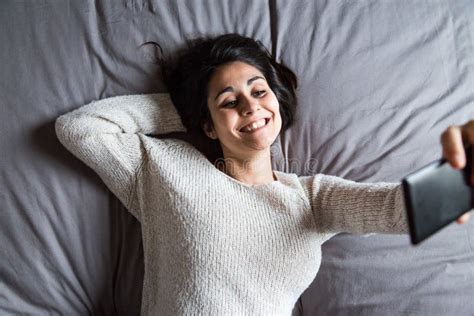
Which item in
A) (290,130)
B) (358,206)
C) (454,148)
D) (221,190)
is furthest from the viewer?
(290,130)

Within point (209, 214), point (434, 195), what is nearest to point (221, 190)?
point (209, 214)

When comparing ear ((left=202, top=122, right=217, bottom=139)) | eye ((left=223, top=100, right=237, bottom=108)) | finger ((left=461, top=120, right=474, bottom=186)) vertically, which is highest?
finger ((left=461, top=120, right=474, bottom=186))

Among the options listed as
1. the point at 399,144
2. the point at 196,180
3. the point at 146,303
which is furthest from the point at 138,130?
the point at 399,144

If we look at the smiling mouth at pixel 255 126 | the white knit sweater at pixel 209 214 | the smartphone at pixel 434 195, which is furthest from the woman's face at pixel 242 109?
the smartphone at pixel 434 195

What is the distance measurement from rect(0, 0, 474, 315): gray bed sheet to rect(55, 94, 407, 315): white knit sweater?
0.10 meters

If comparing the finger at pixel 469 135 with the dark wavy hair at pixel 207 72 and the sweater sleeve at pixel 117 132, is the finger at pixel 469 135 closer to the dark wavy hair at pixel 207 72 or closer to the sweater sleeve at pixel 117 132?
the dark wavy hair at pixel 207 72

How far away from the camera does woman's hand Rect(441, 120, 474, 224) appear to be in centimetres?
63

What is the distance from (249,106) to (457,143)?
459 millimetres

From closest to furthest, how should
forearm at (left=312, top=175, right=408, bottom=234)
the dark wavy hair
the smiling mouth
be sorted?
forearm at (left=312, top=175, right=408, bottom=234)
the smiling mouth
the dark wavy hair

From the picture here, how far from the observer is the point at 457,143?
633mm

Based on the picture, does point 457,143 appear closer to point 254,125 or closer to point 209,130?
point 254,125

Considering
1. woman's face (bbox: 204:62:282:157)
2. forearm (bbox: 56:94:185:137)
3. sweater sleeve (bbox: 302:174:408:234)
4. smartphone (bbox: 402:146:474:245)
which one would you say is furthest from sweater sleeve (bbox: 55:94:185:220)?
smartphone (bbox: 402:146:474:245)

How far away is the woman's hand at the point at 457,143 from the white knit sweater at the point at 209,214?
190 millimetres

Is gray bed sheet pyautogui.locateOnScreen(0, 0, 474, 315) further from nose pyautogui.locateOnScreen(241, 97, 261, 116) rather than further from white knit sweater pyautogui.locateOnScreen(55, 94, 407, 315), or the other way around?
nose pyautogui.locateOnScreen(241, 97, 261, 116)
